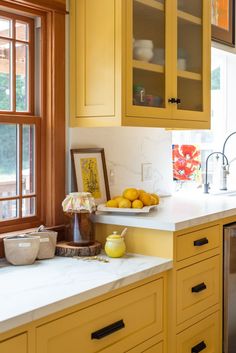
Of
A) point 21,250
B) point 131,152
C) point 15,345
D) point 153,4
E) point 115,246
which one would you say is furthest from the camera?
point 131,152

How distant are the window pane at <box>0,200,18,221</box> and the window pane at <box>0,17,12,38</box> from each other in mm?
736

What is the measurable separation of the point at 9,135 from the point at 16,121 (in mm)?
70

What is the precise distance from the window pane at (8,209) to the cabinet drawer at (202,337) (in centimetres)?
94

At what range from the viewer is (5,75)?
90.0 inches

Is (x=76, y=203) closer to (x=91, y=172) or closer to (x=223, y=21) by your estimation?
(x=91, y=172)

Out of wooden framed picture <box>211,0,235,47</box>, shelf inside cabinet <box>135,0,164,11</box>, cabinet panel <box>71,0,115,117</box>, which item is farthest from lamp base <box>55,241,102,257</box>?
wooden framed picture <box>211,0,235,47</box>

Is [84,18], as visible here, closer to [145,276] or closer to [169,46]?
[169,46]

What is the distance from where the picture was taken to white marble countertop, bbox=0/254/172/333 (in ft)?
5.15

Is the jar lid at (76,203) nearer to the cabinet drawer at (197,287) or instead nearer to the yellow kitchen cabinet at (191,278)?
the yellow kitchen cabinet at (191,278)

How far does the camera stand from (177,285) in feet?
7.70

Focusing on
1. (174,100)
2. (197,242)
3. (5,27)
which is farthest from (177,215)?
(5,27)

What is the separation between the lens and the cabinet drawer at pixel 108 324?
5.53 ft

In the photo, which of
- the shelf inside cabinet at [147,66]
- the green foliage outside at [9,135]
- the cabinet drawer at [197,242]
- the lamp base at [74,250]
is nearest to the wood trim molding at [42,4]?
the green foliage outside at [9,135]

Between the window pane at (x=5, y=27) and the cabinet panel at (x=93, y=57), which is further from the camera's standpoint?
the cabinet panel at (x=93, y=57)
